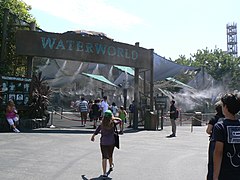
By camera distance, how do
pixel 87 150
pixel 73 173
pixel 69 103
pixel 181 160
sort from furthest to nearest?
pixel 69 103
pixel 87 150
pixel 181 160
pixel 73 173

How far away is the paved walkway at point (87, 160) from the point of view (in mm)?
6863

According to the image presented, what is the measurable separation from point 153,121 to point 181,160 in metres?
9.07

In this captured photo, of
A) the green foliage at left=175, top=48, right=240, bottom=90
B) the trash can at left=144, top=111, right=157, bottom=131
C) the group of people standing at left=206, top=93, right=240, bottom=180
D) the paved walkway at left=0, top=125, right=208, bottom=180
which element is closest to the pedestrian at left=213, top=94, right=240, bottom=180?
the group of people standing at left=206, top=93, right=240, bottom=180

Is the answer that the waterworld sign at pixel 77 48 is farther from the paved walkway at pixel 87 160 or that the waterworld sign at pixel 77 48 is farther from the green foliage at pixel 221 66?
the green foliage at pixel 221 66

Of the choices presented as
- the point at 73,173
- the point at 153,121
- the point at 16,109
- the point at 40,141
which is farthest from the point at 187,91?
the point at 73,173

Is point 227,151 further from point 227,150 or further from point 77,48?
point 77,48

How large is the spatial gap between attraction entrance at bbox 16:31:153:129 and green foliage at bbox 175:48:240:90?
45231 mm

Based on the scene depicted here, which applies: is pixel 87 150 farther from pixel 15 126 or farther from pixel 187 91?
pixel 187 91

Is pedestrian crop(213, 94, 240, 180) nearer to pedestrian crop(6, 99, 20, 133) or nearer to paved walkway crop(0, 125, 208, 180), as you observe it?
paved walkway crop(0, 125, 208, 180)

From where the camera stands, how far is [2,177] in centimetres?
629

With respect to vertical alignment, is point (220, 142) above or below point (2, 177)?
above

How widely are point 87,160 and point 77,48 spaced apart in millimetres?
9151

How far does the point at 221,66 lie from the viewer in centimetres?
6600

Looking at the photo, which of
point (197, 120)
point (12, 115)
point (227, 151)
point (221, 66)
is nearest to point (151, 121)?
point (197, 120)
